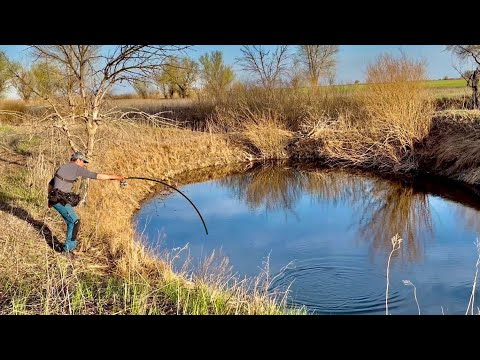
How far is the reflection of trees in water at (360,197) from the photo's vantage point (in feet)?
30.6

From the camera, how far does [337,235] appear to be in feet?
30.0

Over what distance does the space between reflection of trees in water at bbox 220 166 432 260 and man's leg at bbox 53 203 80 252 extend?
16.1 feet

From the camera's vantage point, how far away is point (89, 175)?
5941 mm

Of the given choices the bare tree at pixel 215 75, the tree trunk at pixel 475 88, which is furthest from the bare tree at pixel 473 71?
the bare tree at pixel 215 75

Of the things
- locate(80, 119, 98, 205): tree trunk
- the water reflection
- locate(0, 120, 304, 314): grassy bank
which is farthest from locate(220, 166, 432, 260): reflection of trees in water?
locate(80, 119, 98, 205): tree trunk

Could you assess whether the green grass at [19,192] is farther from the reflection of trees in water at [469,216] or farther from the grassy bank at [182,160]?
the reflection of trees in water at [469,216]

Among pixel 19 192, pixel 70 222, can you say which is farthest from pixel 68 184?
pixel 19 192

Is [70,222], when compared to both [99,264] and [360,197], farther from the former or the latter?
[360,197]

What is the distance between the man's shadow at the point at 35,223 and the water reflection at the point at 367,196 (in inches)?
198

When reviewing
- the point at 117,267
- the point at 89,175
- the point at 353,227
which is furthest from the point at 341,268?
the point at 89,175

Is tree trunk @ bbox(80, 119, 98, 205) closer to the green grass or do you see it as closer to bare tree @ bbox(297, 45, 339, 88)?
the green grass

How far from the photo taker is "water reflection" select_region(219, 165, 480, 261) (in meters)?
9.31
